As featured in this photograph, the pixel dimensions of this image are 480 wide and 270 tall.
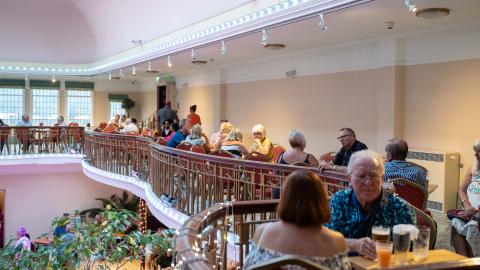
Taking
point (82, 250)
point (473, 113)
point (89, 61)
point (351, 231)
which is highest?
point (89, 61)

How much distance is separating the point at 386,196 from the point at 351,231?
0.29 meters

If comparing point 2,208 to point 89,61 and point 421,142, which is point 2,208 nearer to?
point 89,61


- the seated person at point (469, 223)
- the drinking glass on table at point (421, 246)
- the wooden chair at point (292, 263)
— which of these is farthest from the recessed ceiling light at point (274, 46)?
the wooden chair at point (292, 263)

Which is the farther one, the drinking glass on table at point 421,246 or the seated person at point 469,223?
the seated person at point 469,223

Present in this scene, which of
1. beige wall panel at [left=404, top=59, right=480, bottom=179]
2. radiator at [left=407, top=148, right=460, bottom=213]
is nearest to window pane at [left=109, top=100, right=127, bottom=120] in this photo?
beige wall panel at [left=404, top=59, right=480, bottom=179]

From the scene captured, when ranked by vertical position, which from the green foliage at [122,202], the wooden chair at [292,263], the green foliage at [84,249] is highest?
the wooden chair at [292,263]

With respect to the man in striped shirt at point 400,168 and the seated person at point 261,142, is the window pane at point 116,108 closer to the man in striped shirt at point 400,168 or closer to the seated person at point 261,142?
the seated person at point 261,142

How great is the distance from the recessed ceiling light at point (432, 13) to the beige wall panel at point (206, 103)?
888 cm

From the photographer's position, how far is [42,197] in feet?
52.1

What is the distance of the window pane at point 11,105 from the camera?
67.2 feet

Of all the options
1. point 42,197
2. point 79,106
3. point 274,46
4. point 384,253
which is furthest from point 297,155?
point 79,106

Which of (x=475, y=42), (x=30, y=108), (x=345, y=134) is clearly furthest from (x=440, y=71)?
(x=30, y=108)

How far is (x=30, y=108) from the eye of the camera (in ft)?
69.1

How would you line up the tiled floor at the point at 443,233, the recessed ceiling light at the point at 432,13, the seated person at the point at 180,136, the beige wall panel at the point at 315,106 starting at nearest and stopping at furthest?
the tiled floor at the point at 443,233, the recessed ceiling light at the point at 432,13, the seated person at the point at 180,136, the beige wall panel at the point at 315,106
